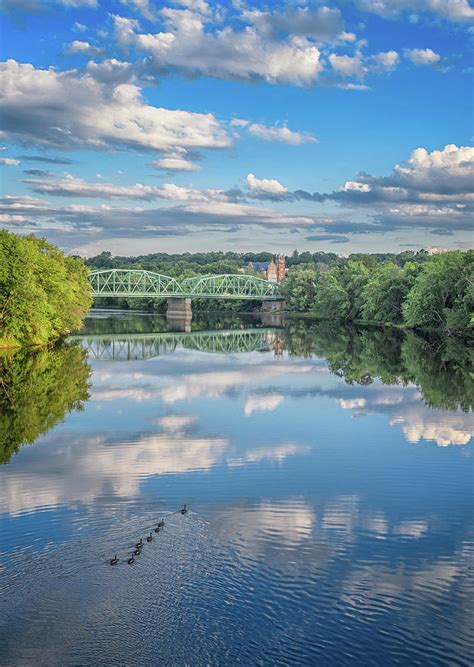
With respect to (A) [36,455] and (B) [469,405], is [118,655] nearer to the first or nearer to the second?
(A) [36,455]

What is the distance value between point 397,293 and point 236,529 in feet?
258

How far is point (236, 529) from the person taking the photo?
15.8 metres

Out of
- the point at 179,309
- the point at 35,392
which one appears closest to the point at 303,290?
the point at 179,309

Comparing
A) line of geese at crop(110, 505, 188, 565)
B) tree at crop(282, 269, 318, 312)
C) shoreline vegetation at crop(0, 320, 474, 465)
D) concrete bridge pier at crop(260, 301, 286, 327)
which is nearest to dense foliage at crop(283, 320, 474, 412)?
shoreline vegetation at crop(0, 320, 474, 465)

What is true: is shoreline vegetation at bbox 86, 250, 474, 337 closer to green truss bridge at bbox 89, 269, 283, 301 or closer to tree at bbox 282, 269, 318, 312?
tree at bbox 282, 269, 318, 312

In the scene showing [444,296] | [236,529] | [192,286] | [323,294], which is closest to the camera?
[236,529]

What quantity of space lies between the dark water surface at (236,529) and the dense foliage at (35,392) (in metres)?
0.20

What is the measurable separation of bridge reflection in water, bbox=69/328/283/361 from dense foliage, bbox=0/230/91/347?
4.66 metres

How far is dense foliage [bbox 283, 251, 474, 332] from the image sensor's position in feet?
228

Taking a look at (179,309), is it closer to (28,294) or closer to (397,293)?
(397,293)

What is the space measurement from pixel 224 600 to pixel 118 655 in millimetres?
2390

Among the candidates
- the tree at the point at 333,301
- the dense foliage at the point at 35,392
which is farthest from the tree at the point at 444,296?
the dense foliage at the point at 35,392

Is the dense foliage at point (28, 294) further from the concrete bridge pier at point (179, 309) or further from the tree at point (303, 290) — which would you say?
the tree at point (303, 290)

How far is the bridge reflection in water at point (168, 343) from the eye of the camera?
62.2 metres
